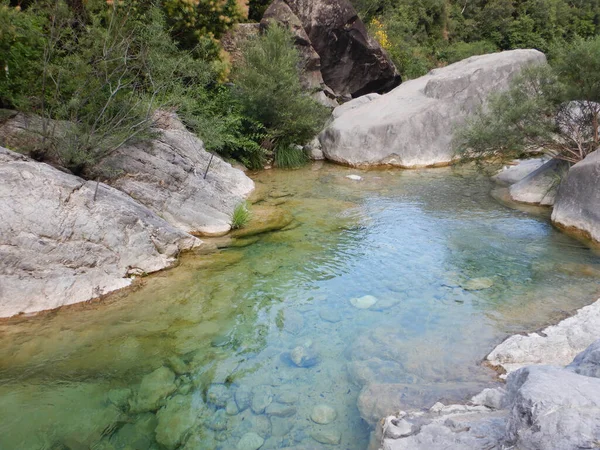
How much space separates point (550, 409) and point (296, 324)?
3.78 meters

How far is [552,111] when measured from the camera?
10.1 metres

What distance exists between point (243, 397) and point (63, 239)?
375cm

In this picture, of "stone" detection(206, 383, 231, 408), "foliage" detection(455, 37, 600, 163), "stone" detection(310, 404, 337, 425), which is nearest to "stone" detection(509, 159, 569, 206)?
"foliage" detection(455, 37, 600, 163)

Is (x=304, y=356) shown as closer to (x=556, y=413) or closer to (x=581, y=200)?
(x=556, y=413)

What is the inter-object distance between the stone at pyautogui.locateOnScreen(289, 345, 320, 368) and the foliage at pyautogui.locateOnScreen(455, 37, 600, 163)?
772 centimetres

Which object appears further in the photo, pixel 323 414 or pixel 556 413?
pixel 323 414

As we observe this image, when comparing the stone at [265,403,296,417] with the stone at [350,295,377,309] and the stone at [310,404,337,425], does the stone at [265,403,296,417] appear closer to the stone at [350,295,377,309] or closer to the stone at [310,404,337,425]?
the stone at [310,404,337,425]

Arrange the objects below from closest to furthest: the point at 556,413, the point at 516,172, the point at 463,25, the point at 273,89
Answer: the point at 556,413 < the point at 516,172 < the point at 273,89 < the point at 463,25

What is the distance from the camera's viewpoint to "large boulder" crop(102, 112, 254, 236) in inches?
A: 339

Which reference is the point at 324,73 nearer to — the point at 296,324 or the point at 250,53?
the point at 250,53

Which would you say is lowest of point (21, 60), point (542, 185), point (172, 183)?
point (542, 185)

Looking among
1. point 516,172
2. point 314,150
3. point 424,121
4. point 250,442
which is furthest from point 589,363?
point 314,150

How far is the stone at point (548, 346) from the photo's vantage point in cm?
467

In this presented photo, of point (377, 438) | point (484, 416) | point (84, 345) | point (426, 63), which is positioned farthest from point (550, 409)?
point (426, 63)
